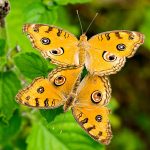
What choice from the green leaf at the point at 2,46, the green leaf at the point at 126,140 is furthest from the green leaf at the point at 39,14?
the green leaf at the point at 126,140

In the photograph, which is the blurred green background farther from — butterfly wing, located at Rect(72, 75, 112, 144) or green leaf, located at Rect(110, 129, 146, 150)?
butterfly wing, located at Rect(72, 75, 112, 144)

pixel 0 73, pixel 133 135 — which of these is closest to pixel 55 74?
pixel 0 73

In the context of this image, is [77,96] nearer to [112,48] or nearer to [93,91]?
[93,91]

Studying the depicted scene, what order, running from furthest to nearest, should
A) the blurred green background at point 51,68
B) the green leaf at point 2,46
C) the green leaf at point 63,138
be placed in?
the green leaf at point 63,138
the blurred green background at point 51,68
the green leaf at point 2,46

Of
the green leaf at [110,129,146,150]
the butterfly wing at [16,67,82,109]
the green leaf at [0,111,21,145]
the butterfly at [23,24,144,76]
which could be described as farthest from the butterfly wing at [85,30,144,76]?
the green leaf at [110,129,146,150]

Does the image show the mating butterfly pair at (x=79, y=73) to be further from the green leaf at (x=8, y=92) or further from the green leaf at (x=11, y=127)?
the green leaf at (x=11, y=127)

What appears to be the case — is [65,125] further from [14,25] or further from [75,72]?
[14,25]
